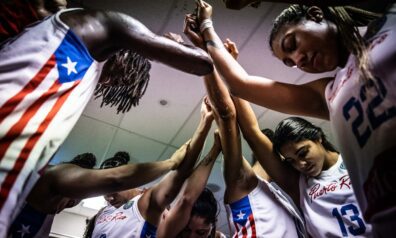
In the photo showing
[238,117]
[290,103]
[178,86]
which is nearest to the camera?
[290,103]

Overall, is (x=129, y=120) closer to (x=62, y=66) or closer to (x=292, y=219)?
(x=292, y=219)

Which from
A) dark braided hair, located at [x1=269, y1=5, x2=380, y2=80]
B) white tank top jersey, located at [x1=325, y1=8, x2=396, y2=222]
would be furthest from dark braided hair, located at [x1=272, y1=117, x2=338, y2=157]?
white tank top jersey, located at [x1=325, y1=8, x2=396, y2=222]

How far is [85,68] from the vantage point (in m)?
0.81

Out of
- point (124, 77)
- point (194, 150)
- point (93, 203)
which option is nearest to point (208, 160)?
point (194, 150)

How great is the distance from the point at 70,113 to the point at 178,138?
11.1ft

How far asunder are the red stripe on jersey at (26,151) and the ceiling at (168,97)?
5.66 feet

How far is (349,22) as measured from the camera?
85cm

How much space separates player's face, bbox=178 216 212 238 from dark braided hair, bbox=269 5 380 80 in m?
1.54

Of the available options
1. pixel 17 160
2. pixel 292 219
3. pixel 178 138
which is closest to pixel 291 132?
pixel 292 219

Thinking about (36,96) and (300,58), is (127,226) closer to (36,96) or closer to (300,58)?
(36,96)

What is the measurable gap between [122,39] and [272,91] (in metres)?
0.67

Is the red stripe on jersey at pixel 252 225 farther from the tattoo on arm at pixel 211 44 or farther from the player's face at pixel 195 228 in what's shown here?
the tattoo on arm at pixel 211 44

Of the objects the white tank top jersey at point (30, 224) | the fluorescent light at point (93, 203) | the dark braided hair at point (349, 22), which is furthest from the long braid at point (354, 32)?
the fluorescent light at point (93, 203)

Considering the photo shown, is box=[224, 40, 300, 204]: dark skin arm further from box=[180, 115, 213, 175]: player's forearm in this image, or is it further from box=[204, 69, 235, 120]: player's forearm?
box=[180, 115, 213, 175]: player's forearm
